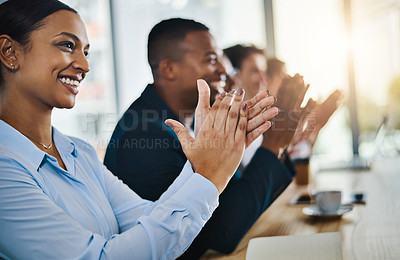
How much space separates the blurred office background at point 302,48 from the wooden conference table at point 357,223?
5.07 feet

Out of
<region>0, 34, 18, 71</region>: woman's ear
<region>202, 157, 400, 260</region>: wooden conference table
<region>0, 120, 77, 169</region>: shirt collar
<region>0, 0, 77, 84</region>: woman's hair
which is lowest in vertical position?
<region>202, 157, 400, 260</region>: wooden conference table

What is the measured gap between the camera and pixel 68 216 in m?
0.63

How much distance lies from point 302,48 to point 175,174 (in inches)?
103

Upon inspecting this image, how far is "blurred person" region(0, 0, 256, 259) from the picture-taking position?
2.02 feet

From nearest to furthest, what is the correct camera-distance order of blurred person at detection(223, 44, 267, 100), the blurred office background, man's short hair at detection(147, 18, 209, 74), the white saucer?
the white saucer
man's short hair at detection(147, 18, 209, 74)
blurred person at detection(223, 44, 267, 100)
the blurred office background

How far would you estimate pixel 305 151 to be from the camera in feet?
6.93

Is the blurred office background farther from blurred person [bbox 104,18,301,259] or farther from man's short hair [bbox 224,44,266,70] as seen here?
blurred person [bbox 104,18,301,259]

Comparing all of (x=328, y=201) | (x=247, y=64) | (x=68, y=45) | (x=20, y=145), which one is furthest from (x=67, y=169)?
(x=247, y=64)

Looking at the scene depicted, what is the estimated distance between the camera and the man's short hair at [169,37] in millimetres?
1221

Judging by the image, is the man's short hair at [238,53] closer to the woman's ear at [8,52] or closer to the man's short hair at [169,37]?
the man's short hair at [169,37]

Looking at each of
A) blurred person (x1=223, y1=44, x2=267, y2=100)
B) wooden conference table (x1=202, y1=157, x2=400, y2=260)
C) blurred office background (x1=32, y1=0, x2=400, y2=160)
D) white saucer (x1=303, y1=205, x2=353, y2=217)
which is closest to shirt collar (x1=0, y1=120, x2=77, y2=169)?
wooden conference table (x1=202, y1=157, x2=400, y2=260)

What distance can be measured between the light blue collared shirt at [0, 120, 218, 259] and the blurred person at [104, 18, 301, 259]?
0.15 meters

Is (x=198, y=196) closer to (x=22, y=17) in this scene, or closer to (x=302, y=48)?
(x=22, y=17)

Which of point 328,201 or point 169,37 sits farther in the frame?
point 169,37
